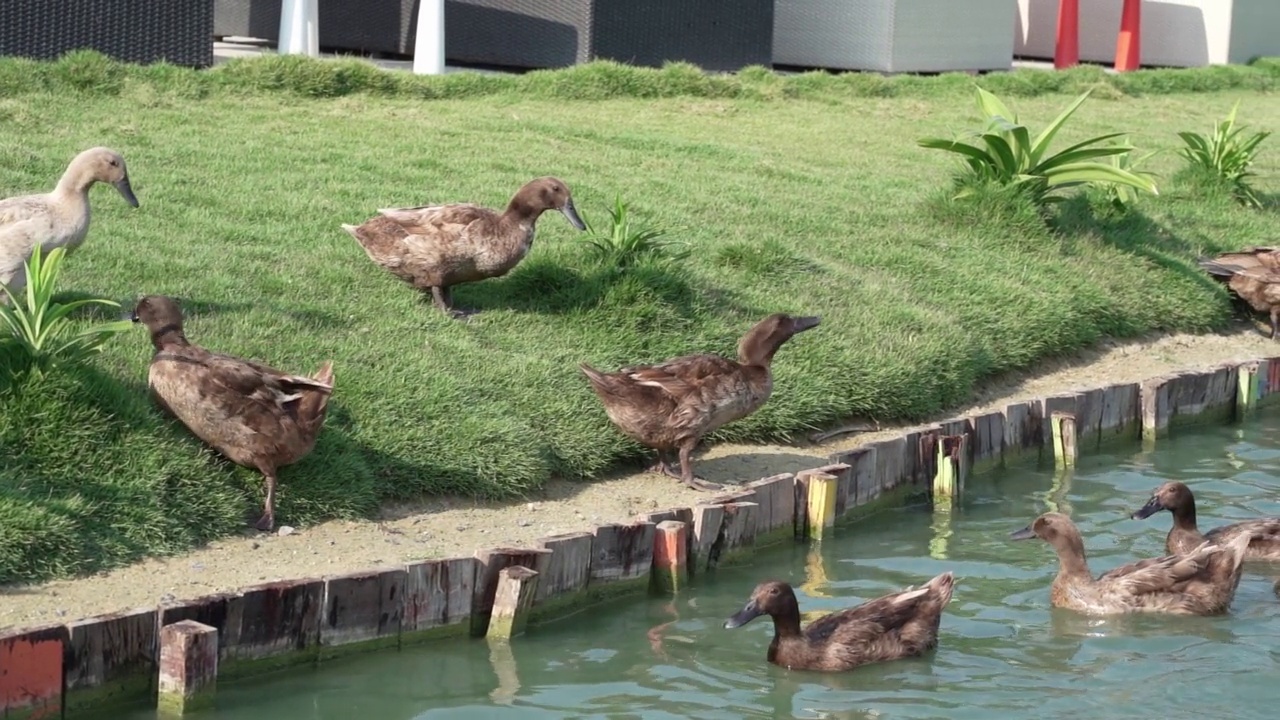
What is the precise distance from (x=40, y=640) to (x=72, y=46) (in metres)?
10.2

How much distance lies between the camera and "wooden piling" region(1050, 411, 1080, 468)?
10016 mm

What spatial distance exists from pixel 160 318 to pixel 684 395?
247 centimetres

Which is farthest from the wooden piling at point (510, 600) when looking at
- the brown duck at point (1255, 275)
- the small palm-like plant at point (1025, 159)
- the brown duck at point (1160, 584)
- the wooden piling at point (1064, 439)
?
the brown duck at point (1255, 275)

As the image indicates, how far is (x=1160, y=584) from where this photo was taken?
25.3ft

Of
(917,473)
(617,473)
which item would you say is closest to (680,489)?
(617,473)

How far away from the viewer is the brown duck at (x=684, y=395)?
330 inches

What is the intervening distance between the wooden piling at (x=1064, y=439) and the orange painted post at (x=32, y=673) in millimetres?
6120

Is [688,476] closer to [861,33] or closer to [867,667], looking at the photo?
[867,667]

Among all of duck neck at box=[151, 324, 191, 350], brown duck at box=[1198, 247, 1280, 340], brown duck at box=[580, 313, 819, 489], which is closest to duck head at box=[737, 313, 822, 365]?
brown duck at box=[580, 313, 819, 489]

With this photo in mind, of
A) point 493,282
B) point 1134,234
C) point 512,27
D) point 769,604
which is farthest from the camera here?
point 512,27

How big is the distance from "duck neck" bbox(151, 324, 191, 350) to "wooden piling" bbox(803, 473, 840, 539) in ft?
9.86

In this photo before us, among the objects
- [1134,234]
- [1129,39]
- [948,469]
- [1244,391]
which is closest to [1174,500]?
[948,469]

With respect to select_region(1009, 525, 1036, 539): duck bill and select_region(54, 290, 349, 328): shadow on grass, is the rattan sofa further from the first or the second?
select_region(1009, 525, 1036, 539): duck bill

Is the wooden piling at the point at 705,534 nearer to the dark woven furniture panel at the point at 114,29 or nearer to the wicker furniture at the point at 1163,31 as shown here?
the dark woven furniture panel at the point at 114,29
